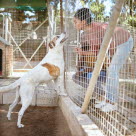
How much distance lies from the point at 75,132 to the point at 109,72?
34.1 inches

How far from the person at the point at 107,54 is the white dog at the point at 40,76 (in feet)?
3.00

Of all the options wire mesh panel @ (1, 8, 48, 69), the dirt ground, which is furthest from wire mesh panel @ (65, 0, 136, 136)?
Result: wire mesh panel @ (1, 8, 48, 69)

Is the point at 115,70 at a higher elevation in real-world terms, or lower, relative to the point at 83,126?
higher

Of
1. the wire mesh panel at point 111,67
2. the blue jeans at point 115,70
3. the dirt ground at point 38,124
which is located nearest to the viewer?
the wire mesh panel at point 111,67

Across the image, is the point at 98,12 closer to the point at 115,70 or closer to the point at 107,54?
the point at 107,54

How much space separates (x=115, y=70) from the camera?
2.12m

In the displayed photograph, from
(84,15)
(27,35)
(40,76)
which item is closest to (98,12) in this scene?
(84,15)

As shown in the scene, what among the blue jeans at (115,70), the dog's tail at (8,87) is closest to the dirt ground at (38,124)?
Result: the dog's tail at (8,87)

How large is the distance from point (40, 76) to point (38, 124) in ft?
2.72

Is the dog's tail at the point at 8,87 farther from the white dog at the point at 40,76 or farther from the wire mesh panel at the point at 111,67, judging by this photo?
the wire mesh panel at the point at 111,67

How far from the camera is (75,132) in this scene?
253cm

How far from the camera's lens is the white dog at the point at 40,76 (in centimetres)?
336

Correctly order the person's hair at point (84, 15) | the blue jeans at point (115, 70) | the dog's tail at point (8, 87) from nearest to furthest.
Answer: the blue jeans at point (115, 70) < the person's hair at point (84, 15) < the dog's tail at point (8, 87)

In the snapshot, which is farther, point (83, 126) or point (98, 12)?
point (98, 12)
